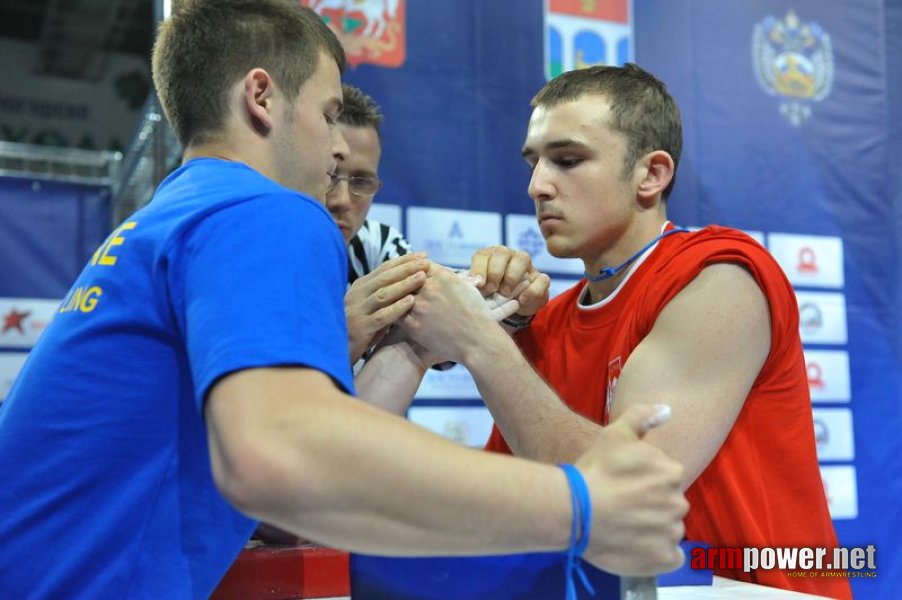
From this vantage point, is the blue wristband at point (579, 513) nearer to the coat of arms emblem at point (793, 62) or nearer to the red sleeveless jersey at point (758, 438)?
the red sleeveless jersey at point (758, 438)

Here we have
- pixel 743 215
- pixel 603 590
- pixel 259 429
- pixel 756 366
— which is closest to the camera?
pixel 259 429

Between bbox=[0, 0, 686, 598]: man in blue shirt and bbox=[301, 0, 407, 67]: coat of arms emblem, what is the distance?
1.97 m

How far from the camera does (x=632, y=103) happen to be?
1.81m

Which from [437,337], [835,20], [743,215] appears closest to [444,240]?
[743,215]

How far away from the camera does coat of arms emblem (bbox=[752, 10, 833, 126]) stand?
371cm

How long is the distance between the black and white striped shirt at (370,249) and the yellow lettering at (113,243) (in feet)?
4.85

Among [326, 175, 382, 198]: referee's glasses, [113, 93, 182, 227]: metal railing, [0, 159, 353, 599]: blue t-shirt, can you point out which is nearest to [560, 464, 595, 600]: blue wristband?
[0, 159, 353, 599]: blue t-shirt

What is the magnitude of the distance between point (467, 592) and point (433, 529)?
238 mm

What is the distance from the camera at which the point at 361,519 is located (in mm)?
662

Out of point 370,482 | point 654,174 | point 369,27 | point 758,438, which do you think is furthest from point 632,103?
point 369,27

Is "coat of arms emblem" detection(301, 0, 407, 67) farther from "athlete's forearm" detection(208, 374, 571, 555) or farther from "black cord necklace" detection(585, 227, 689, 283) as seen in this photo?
"athlete's forearm" detection(208, 374, 571, 555)

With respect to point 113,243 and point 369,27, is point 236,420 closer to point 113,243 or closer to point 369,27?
point 113,243

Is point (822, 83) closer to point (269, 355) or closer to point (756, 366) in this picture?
point (756, 366)

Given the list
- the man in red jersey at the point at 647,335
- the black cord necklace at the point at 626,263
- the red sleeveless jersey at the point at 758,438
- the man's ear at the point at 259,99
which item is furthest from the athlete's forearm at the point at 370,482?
the black cord necklace at the point at 626,263
